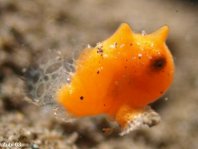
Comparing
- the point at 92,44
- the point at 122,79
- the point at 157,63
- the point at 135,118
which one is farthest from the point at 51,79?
the point at 92,44

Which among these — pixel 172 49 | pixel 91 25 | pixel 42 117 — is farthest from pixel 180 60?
pixel 42 117

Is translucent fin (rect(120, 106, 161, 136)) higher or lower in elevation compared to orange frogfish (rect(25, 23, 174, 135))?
lower

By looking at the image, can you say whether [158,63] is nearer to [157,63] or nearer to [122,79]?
[157,63]

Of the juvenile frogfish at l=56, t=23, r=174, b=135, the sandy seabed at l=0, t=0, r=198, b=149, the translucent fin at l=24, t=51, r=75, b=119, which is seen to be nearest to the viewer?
the juvenile frogfish at l=56, t=23, r=174, b=135

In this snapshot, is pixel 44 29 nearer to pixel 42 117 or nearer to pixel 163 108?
pixel 42 117

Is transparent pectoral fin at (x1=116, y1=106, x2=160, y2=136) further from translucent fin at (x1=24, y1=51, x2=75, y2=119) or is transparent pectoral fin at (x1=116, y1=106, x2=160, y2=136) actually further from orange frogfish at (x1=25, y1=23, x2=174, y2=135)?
translucent fin at (x1=24, y1=51, x2=75, y2=119)

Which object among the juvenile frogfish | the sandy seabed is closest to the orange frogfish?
the juvenile frogfish
